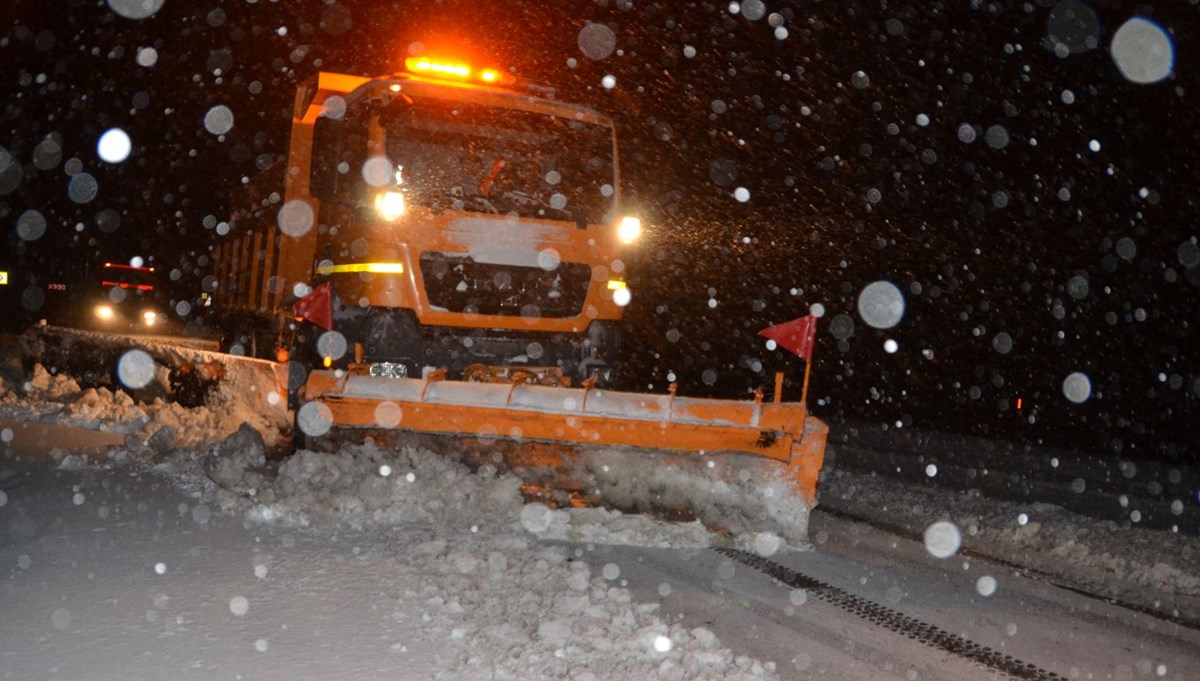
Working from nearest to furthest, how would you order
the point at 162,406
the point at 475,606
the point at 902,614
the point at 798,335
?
the point at 475,606 → the point at 902,614 → the point at 798,335 → the point at 162,406

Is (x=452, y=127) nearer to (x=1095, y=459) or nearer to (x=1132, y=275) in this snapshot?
(x=1095, y=459)

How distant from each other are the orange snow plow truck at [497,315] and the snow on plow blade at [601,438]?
11 mm

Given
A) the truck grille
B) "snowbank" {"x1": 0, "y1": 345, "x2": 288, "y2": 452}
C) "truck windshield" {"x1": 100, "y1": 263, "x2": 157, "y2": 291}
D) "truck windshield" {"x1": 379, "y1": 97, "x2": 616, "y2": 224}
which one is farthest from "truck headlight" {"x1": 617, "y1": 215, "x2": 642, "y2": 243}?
"truck windshield" {"x1": 100, "y1": 263, "x2": 157, "y2": 291}

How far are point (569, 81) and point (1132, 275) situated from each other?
543 inches

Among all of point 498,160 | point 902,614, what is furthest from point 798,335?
point 498,160

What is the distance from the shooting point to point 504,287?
7.90 metres

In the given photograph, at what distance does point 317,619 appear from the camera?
14.1 ft

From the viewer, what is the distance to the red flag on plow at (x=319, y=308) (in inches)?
294

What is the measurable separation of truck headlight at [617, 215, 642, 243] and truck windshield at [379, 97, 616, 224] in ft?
0.48

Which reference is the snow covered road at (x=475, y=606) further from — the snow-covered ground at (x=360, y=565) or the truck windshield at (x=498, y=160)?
the truck windshield at (x=498, y=160)

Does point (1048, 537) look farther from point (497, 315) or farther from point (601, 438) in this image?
point (497, 315)

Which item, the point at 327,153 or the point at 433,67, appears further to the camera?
the point at 433,67

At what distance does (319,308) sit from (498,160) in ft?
5.69

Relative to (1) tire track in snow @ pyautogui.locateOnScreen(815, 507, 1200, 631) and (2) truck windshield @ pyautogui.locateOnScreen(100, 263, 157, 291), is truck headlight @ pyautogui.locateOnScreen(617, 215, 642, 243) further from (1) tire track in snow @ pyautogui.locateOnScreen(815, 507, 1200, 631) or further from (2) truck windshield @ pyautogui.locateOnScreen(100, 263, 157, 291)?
(2) truck windshield @ pyautogui.locateOnScreen(100, 263, 157, 291)
